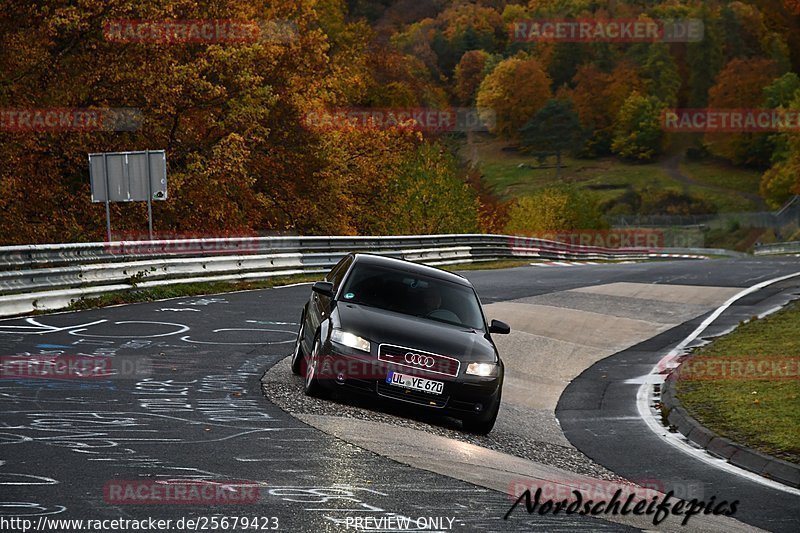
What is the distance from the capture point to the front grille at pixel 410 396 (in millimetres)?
10234

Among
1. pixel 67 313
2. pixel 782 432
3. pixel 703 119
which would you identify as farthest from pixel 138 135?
pixel 703 119

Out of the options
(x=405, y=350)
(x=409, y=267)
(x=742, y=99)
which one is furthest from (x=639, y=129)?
(x=405, y=350)

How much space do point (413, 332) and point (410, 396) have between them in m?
0.71

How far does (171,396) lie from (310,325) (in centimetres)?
191

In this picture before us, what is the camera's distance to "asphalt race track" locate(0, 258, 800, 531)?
671cm

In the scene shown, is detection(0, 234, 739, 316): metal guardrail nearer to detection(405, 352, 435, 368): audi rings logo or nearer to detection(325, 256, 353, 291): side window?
detection(325, 256, 353, 291): side window

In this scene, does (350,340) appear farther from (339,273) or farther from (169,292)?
(169,292)

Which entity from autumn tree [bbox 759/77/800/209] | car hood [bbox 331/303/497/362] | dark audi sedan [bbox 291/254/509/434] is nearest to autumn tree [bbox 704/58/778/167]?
autumn tree [bbox 759/77/800/209]

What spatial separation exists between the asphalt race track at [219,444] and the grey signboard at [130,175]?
24.7 feet

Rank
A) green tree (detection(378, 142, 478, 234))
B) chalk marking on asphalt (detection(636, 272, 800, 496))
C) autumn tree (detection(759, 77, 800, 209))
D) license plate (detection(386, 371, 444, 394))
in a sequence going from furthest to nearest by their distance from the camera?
autumn tree (detection(759, 77, 800, 209)) → green tree (detection(378, 142, 478, 234)) → license plate (detection(386, 371, 444, 394)) → chalk marking on asphalt (detection(636, 272, 800, 496))

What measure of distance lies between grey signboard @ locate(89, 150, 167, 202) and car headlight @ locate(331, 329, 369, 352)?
48.1 ft

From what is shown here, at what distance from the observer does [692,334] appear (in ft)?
64.5

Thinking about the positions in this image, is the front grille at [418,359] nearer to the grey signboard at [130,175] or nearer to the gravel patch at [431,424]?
the gravel patch at [431,424]

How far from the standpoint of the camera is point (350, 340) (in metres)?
10.4
